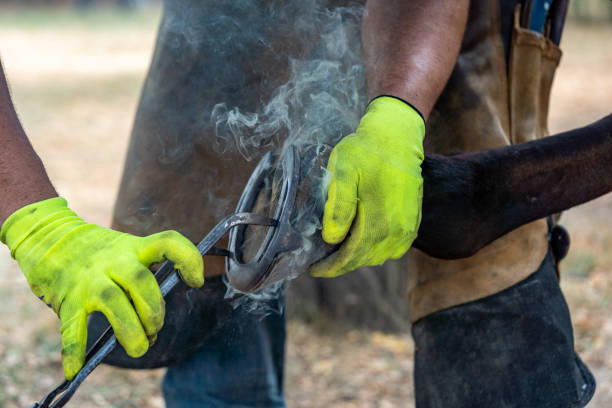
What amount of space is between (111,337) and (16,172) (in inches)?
15.2

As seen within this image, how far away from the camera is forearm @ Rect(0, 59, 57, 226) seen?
126 cm

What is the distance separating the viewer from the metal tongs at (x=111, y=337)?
3.63ft

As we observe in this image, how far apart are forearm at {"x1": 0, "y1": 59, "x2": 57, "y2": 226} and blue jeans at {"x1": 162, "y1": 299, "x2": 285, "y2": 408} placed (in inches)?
26.9

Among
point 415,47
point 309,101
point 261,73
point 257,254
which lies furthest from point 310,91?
point 257,254

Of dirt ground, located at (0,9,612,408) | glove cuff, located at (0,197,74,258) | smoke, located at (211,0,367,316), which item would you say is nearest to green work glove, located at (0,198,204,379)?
glove cuff, located at (0,197,74,258)

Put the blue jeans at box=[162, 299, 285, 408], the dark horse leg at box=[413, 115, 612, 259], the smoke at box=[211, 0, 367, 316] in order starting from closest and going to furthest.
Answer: the dark horse leg at box=[413, 115, 612, 259] < the smoke at box=[211, 0, 367, 316] < the blue jeans at box=[162, 299, 285, 408]

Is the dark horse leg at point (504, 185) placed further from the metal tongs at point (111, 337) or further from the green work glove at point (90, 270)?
the green work glove at point (90, 270)

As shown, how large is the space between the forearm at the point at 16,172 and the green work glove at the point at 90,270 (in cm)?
3

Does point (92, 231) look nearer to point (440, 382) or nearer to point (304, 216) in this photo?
point (304, 216)

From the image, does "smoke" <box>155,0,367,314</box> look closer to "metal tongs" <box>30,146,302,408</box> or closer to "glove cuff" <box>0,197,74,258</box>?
"metal tongs" <box>30,146,302,408</box>

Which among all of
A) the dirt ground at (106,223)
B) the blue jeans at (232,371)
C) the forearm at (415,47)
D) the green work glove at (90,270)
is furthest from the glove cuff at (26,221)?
the dirt ground at (106,223)

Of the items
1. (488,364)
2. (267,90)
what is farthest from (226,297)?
(488,364)

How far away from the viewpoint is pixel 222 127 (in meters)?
1.72

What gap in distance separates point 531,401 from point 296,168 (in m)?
0.77
